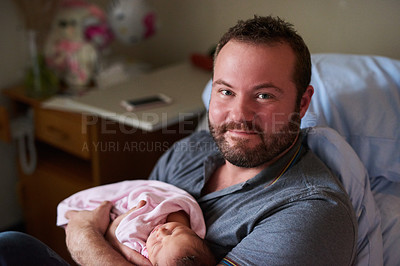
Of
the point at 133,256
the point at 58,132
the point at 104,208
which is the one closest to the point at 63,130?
the point at 58,132

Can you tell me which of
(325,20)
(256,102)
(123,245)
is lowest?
(123,245)

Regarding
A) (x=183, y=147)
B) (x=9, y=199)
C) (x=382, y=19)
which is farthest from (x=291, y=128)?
(x=9, y=199)

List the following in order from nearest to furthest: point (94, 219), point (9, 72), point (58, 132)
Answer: point (94, 219) < point (58, 132) < point (9, 72)

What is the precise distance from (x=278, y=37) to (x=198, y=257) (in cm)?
55

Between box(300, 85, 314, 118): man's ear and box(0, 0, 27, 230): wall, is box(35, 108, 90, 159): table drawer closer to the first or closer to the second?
box(0, 0, 27, 230): wall

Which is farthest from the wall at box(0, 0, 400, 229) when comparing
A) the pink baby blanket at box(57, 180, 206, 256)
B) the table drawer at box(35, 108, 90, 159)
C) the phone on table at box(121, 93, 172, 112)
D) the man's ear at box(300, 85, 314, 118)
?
the pink baby blanket at box(57, 180, 206, 256)

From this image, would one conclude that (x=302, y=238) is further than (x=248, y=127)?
No

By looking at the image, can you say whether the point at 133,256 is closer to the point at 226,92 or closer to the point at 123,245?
the point at 123,245

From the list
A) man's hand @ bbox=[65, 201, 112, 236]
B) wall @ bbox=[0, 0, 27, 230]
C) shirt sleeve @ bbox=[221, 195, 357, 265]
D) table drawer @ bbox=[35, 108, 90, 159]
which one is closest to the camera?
shirt sleeve @ bbox=[221, 195, 357, 265]

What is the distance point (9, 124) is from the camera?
1.93 m

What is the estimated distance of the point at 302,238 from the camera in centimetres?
91

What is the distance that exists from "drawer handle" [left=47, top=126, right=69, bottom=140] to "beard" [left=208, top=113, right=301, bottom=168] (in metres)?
0.91

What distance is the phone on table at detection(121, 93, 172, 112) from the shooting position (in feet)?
5.61

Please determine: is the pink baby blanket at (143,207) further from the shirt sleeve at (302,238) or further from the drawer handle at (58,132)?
the drawer handle at (58,132)
